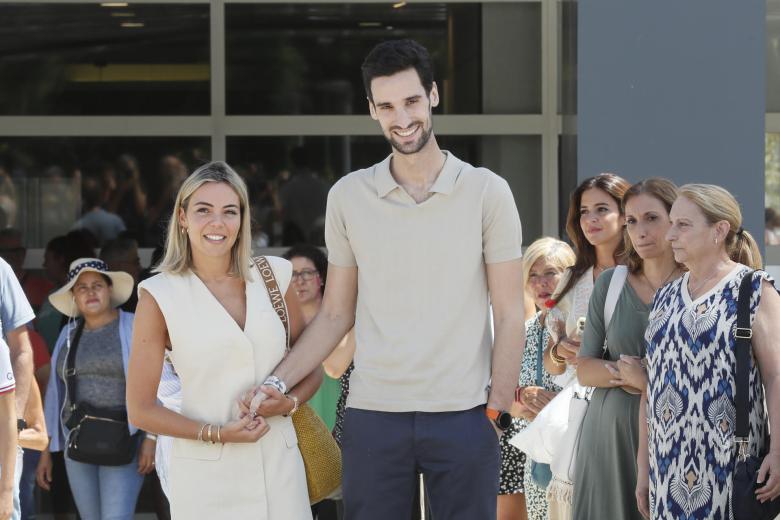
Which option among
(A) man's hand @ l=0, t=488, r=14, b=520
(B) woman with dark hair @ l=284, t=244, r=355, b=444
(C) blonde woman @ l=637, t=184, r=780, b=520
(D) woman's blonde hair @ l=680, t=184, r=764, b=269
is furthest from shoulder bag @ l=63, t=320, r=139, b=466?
(D) woman's blonde hair @ l=680, t=184, r=764, b=269

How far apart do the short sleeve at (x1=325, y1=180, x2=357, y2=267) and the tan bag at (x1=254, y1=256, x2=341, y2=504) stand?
30 centimetres

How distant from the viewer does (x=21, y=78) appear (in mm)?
9703

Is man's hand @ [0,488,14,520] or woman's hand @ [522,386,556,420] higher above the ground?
woman's hand @ [522,386,556,420]

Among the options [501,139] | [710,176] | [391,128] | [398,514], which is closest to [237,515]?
[398,514]

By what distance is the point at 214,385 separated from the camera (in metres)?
4.09

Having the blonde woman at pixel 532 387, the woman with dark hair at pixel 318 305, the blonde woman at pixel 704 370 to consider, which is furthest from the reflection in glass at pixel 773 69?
the blonde woman at pixel 704 370

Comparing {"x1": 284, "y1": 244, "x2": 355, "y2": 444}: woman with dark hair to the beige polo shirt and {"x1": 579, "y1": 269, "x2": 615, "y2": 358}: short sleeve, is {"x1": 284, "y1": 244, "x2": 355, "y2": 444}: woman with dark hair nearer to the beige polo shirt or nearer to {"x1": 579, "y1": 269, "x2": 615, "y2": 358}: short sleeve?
{"x1": 579, "y1": 269, "x2": 615, "y2": 358}: short sleeve

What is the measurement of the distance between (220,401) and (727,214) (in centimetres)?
189

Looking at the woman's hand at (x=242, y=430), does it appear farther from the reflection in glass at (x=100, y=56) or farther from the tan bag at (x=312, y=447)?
the reflection in glass at (x=100, y=56)

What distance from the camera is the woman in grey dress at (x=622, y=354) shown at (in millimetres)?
4906

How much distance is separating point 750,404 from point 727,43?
2.76 m

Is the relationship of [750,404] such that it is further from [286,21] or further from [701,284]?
[286,21]

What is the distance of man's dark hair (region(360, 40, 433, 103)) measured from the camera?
383 centimetres

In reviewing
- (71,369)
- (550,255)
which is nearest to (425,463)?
(550,255)
